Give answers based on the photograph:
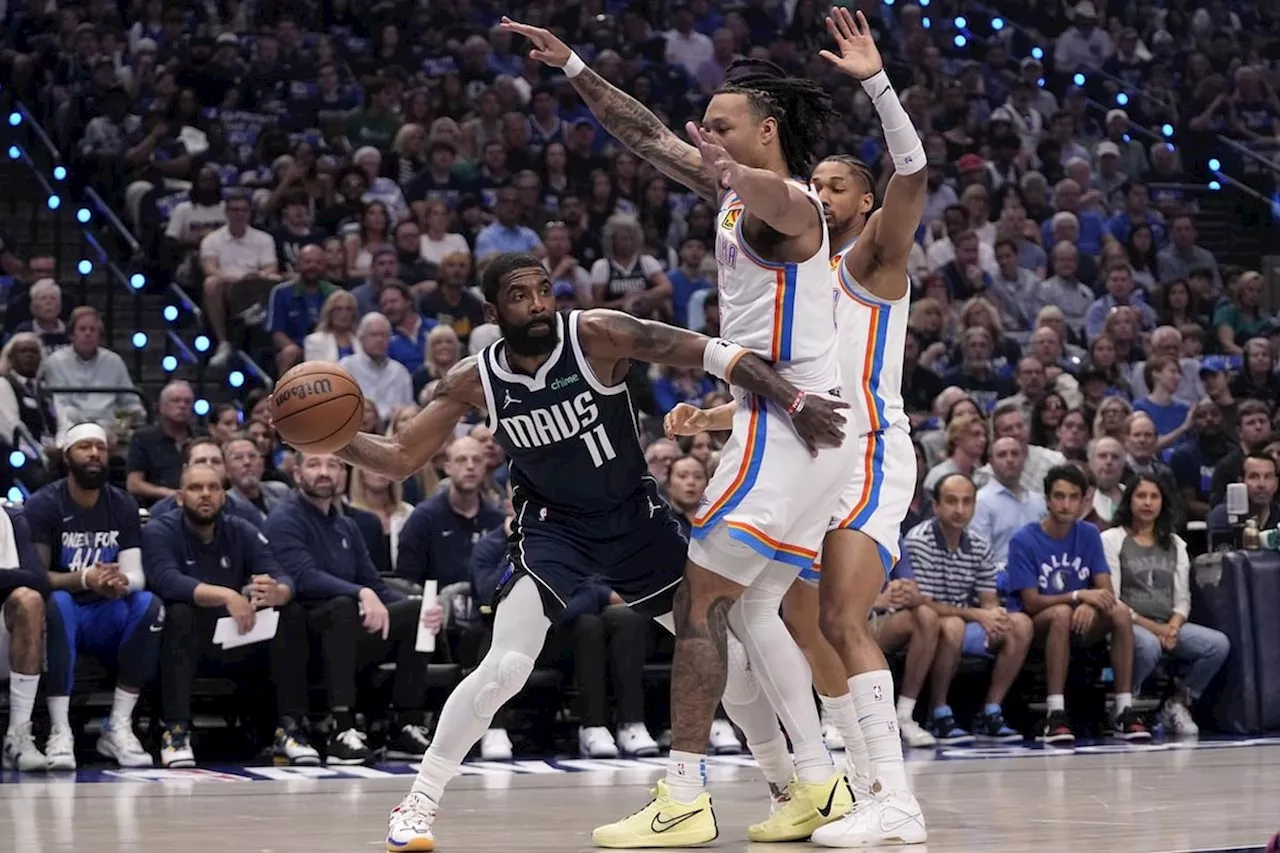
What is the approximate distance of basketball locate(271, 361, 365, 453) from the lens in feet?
18.0

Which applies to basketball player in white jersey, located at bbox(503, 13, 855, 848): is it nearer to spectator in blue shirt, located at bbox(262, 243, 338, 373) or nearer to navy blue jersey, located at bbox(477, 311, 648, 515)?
navy blue jersey, located at bbox(477, 311, 648, 515)

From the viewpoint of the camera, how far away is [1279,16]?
1975cm

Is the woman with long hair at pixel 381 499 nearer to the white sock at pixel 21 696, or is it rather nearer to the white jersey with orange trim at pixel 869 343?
the white sock at pixel 21 696

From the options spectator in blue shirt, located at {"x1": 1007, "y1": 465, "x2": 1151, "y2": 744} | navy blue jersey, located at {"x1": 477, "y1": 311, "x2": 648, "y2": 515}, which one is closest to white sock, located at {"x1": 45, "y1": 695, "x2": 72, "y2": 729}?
navy blue jersey, located at {"x1": 477, "y1": 311, "x2": 648, "y2": 515}

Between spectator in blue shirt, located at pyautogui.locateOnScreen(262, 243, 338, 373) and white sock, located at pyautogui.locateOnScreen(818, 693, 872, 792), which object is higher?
spectator in blue shirt, located at pyautogui.locateOnScreen(262, 243, 338, 373)

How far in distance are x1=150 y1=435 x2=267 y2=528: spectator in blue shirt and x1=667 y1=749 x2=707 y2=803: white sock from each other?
4014 mm

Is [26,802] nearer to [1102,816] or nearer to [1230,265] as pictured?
[1102,816]

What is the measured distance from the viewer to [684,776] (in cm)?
539

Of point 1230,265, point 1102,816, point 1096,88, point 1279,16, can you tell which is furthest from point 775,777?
point 1279,16

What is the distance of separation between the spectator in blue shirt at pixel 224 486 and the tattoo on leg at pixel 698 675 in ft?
13.0

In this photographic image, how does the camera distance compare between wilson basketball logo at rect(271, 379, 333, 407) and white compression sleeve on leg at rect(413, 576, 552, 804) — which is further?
wilson basketball logo at rect(271, 379, 333, 407)

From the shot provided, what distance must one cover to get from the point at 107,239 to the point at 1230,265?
9.43 m

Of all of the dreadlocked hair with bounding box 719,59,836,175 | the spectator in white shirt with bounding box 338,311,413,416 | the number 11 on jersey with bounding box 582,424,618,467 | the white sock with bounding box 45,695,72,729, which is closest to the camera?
the dreadlocked hair with bounding box 719,59,836,175

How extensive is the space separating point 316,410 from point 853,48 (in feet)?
6.11
